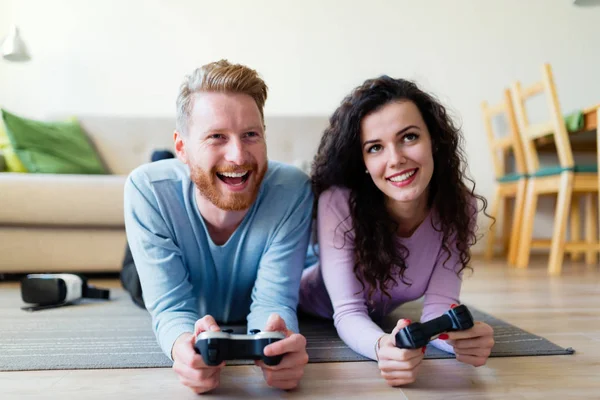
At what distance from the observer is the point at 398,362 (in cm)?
80

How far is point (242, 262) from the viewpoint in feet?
→ 3.64

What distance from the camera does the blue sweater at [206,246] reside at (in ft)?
3.25

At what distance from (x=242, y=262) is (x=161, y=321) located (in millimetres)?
235

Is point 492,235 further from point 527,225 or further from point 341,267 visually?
point 341,267

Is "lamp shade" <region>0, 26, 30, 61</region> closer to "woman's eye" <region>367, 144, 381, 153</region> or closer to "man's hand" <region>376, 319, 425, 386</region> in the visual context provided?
"woman's eye" <region>367, 144, 381, 153</region>

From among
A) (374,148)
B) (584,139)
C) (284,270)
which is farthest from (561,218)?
(284,270)

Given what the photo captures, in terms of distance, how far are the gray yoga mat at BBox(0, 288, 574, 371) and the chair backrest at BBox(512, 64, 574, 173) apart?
3.70 ft

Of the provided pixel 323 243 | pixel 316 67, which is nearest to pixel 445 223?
pixel 323 243

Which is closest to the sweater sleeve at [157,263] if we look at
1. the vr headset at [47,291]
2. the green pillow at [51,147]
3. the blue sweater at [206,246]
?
the blue sweater at [206,246]

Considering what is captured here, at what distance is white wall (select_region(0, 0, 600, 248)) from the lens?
3020mm

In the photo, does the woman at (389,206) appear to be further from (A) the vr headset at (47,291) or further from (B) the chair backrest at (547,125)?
(B) the chair backrest at (547,125)

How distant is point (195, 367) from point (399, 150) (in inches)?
22.2

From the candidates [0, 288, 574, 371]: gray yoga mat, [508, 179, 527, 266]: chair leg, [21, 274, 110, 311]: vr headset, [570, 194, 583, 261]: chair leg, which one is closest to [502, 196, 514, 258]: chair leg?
[570, 194, 583, 261]: chair leg

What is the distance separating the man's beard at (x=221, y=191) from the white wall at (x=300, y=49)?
207cm
